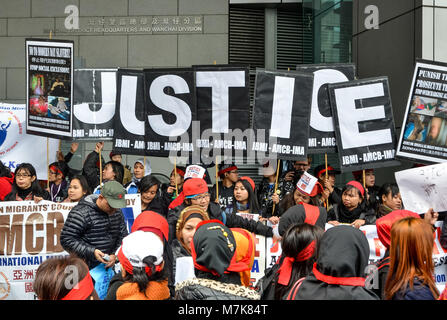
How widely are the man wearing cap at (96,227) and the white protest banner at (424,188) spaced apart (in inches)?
111

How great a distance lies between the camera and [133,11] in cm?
1396

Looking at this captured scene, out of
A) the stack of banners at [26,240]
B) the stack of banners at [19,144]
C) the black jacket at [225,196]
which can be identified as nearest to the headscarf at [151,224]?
the stack of banners at [26,240]

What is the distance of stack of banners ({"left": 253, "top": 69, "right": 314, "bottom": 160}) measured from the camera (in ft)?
22.7

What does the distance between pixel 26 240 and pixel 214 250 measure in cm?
377

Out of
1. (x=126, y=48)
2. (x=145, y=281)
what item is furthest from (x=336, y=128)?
(x=126, y=48)

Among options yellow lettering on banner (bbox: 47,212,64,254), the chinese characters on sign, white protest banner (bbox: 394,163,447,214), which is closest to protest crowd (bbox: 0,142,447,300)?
white protest banner (bbox: 394,163,447,214)

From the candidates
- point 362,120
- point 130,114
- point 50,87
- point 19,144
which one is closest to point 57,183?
point 19,144

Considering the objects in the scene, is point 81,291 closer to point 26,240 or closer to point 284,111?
point 26,240

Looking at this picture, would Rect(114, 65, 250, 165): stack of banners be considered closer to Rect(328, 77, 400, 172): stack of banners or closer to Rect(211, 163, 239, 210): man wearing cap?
Rect(211, 163, 239, 210): man wearing cap

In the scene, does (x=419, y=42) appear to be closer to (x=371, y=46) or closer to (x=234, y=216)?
(x=371, y=46)

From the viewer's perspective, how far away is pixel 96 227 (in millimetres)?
5352

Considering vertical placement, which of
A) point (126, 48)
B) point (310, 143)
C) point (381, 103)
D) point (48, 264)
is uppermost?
point (126, 48)

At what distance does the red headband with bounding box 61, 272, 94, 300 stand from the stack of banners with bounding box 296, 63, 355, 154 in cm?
450

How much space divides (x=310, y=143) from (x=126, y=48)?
8.24 meters
